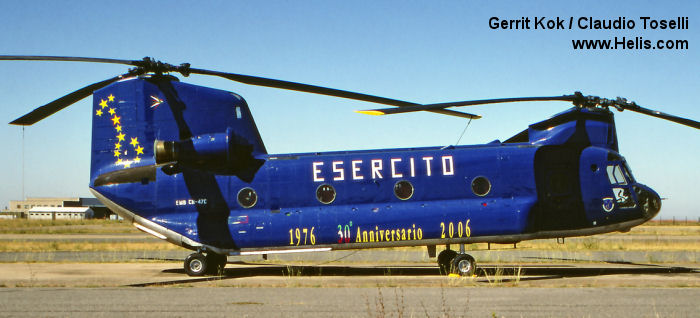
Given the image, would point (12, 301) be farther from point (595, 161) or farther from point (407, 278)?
point (595, 161)

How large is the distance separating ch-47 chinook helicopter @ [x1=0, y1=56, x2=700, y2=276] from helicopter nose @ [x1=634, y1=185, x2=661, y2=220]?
0.11 feet

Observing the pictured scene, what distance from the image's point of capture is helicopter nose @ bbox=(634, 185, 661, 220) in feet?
57.1

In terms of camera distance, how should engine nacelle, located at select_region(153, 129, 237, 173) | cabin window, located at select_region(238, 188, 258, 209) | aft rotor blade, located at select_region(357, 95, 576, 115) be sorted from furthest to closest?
1. cabin window, located at select_region(238, 188, 258, 209)
2. engine nacelle, located at select_region(153, 129, 237, 173)
3. aft rotor blade, located at select_region(357, 95, 576, 115)

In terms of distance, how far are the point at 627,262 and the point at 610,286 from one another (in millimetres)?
8401

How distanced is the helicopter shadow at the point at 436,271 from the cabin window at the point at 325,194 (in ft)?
7.24

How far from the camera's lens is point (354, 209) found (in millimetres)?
17344

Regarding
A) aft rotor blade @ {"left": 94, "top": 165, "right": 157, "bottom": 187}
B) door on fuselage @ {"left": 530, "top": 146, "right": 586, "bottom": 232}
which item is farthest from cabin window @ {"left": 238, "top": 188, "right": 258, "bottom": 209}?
door on fuselage @ {"left": 530, "top": 146, "right": 586, "bottom": 232}

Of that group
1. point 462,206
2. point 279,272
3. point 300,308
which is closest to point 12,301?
point 300,308

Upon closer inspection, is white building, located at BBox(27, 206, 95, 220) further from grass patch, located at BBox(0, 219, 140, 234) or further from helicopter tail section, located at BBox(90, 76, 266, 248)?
helicopter tail section, located at BBox(90, 76, 266, 248)

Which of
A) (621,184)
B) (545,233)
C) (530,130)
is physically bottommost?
(545,233)

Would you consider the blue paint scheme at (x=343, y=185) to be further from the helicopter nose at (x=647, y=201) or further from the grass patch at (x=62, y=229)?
the grass patch at (x=62, y=229)

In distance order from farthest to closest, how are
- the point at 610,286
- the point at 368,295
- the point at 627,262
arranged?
the point at 627,262 → the point at 610,286 → the point at 368,295

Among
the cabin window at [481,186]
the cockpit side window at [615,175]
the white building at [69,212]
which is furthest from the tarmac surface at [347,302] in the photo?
the white building at [69,212]

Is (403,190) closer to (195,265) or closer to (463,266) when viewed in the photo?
(463,266)
